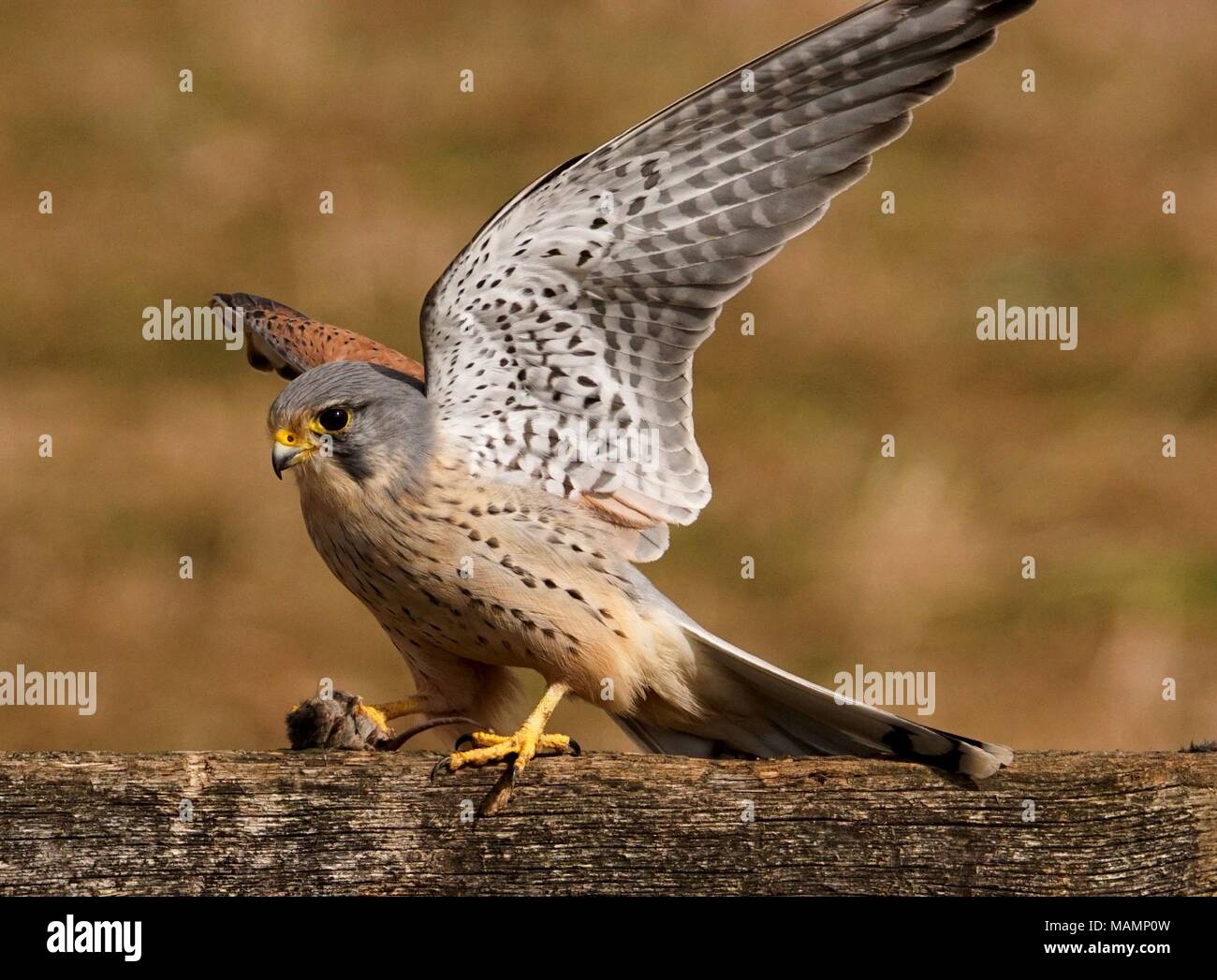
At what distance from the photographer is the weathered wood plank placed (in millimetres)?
2361

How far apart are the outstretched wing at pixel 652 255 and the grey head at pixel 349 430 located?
0.29 feet

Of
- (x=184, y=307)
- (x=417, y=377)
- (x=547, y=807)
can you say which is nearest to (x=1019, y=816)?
(x=547, y=807)

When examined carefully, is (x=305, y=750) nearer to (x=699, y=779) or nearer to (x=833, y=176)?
(x=699, y=779)

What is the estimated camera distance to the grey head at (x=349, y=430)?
133 inches

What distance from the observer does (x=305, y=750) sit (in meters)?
2.52

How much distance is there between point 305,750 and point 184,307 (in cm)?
382

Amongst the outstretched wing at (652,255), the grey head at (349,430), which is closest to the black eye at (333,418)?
the grey head at (349,430)

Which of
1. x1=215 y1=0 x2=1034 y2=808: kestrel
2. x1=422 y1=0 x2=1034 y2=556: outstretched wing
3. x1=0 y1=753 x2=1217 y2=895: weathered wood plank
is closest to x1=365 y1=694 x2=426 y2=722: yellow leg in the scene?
x1=215 y1=0 x2=1034 y2=808: kestrel

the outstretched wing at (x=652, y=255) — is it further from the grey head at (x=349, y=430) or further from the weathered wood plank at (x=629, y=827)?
the weathered wood plank at (x=629, y=827)

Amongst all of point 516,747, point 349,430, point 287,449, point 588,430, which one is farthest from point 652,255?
point 516,747

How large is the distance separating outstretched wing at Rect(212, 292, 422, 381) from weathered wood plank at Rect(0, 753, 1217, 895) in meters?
1.65

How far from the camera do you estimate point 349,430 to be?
11.3 feet

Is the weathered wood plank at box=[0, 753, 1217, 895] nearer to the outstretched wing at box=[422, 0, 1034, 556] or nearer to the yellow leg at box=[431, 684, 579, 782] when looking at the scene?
the yellow leg at box=[431, 684, 579, 782]

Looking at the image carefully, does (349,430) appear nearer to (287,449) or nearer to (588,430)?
(287,449)
